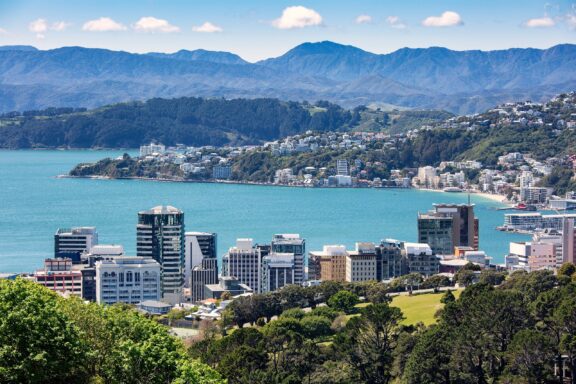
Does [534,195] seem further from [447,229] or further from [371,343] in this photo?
[371,343]

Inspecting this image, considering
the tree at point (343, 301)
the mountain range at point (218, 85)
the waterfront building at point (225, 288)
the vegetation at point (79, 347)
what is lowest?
the waterfront building at point (225, 288)

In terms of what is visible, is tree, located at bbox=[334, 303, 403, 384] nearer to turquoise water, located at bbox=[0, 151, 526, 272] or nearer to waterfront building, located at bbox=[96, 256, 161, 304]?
waterfront building, located at bbox=[96, 256, 161, 304]

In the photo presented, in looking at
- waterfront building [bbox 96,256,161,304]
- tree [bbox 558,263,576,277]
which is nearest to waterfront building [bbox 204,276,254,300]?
waterfront building [bbox 96,256,161,304]

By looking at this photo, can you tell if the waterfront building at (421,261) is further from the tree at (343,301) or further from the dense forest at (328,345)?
the dense forest at (328,345)

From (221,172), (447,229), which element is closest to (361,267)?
(447,229)

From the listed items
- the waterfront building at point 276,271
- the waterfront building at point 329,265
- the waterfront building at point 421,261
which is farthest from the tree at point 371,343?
the waterfront building at point 421,261

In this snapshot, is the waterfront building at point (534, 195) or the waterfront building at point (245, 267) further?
the waterfront building at point (534, 195)

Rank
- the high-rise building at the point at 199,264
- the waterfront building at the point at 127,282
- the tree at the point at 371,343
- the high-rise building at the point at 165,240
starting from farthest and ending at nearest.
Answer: the high-rise building at the point at 165,240 < the high-rise building at the point at 199,264 < the waterfront building at the point at 127,282 < the tree at the point at 371,343
